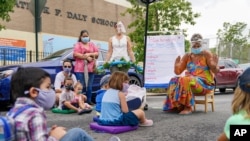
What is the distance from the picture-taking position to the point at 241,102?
2295 millimetres

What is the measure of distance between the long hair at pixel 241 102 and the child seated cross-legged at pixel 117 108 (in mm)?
2782

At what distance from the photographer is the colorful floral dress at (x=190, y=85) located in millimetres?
6672

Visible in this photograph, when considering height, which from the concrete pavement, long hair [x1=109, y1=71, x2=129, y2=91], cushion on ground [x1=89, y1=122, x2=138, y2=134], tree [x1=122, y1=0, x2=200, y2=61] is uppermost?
tree [x1=122, y1=0, x2=200, y2=61]

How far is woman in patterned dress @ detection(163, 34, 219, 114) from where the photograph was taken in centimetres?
668

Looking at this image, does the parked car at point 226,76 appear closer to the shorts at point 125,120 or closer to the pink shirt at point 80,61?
Answer: the pink shirt at point 80,61

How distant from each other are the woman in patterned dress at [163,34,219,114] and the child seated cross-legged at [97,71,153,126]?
1703 mm

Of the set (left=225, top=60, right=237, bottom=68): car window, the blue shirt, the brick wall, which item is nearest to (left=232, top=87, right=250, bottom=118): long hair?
the blue shirt

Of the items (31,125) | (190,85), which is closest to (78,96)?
(190,85)

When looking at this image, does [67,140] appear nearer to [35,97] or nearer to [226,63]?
[35,97]

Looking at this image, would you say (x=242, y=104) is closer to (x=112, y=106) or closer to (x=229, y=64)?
(x=112, y=106)

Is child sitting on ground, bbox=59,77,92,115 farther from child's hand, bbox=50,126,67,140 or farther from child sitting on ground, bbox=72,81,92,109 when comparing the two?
child's hand, bbox=50,126,67,140

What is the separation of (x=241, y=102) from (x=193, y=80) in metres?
4.40

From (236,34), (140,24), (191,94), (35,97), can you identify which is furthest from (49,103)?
(236,34)

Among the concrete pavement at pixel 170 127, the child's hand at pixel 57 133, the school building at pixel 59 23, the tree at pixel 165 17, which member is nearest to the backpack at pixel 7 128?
the child's hand at pixel 57 133
